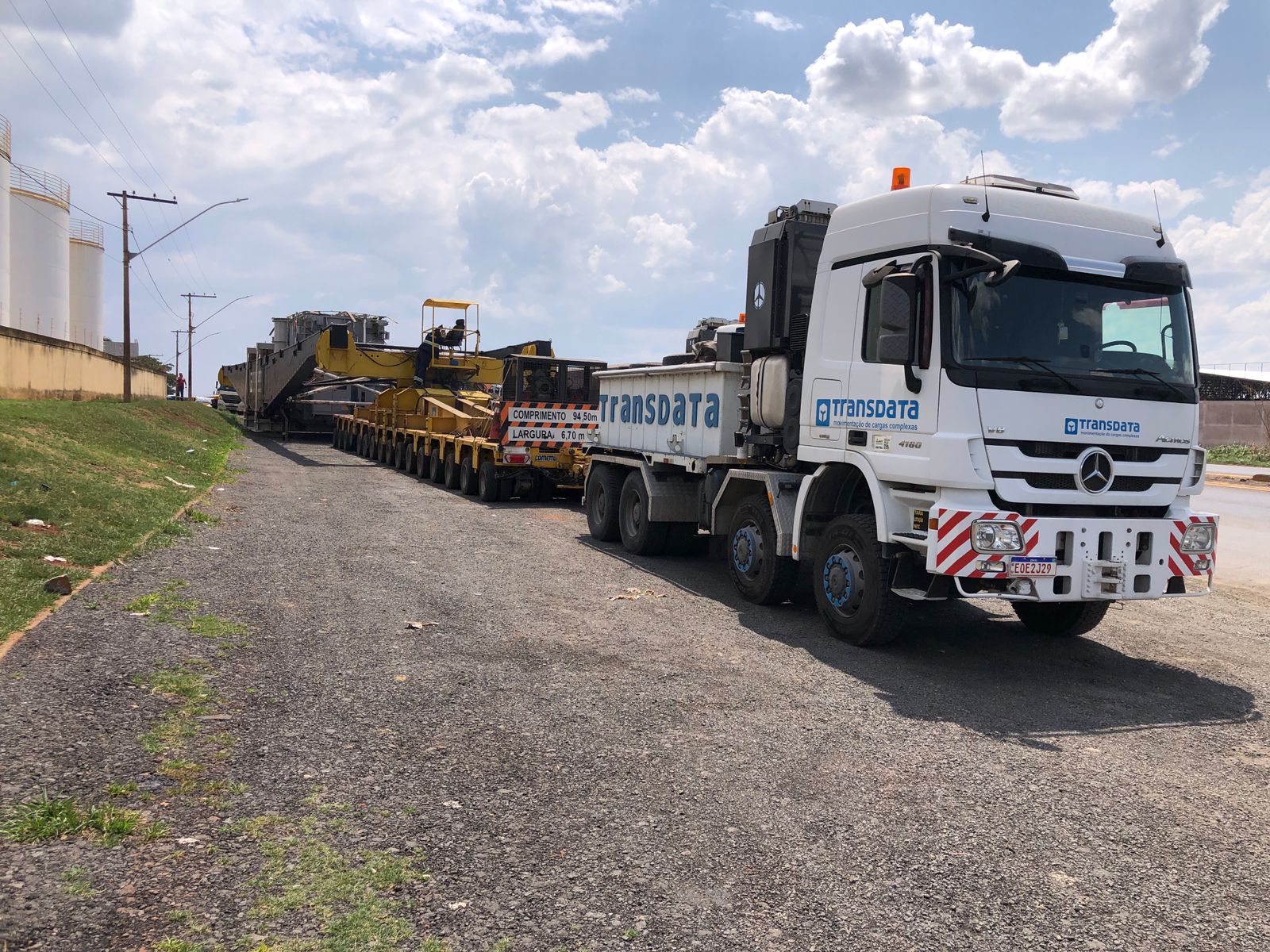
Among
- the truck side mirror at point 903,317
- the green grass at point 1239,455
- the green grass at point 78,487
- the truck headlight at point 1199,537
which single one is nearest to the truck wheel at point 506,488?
the green grass at point 78,487

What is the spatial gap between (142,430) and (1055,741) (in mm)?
22204

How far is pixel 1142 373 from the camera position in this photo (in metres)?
7.14

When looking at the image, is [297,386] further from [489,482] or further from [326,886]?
[326,886]

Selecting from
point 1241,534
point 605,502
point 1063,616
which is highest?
point 605,502

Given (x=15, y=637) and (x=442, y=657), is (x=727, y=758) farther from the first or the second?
(x=15, y=637)

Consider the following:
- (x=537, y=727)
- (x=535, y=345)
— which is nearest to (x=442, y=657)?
(x=537, y=727)

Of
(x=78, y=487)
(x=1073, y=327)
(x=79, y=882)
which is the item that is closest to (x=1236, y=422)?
(x=1073, y=327)

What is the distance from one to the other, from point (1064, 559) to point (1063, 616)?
1.89 meters

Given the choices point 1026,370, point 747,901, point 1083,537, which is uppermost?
point 1026,370

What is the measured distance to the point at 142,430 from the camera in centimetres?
2323

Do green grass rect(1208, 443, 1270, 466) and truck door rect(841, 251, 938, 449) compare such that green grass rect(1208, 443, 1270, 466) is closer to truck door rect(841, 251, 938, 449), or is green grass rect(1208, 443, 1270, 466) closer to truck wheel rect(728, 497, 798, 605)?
truck wheel rect(728, 497, 798, 605)

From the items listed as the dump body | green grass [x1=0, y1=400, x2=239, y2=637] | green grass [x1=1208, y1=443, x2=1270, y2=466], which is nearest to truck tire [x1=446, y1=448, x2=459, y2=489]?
green grass [x1=0, y1=400, x2=239, y2=637]

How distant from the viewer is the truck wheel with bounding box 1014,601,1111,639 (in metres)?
8.20

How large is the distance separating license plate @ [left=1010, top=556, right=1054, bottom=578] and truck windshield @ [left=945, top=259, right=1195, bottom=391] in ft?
4.13
